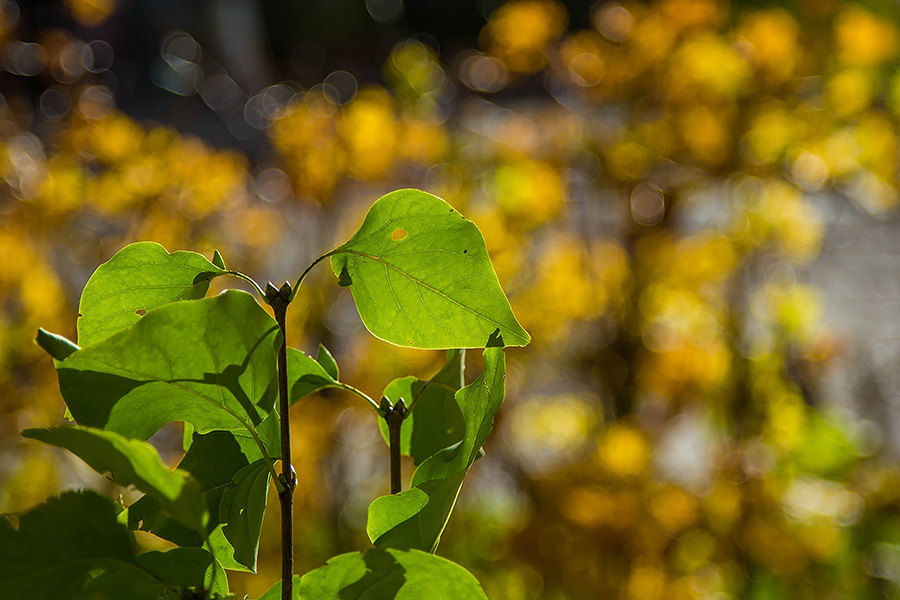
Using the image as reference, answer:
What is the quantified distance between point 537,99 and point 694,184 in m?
1.82

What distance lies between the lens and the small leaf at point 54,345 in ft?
0.57

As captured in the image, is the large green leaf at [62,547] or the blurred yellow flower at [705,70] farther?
the blurred yellow flower at [705,70]

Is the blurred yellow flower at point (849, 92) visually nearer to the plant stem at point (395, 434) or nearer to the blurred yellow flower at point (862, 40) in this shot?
the blurred yellow flower at point (862, 40)

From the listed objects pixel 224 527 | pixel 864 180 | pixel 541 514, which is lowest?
pixel 541 514

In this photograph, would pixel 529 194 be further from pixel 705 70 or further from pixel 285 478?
pixel 285 478

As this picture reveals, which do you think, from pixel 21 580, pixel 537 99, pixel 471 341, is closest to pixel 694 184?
pixel 471 341

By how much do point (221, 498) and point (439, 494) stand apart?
7cm

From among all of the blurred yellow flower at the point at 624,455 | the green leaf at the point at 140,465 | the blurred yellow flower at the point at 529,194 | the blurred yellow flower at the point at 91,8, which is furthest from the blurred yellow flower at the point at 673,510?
the blurred yellow flower at the point at 91,8

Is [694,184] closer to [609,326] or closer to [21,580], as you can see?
[609,326]

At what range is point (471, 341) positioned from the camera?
0.75 feet

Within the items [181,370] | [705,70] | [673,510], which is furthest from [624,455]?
[181,370]

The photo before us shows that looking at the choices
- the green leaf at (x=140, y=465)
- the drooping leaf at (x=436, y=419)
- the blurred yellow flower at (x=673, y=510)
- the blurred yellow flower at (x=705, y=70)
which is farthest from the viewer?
the blurred yellow flower at (x=705, y=70)

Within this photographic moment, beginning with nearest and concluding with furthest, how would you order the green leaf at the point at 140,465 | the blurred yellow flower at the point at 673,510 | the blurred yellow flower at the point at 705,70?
the green leaf at the point at 140,465 < the blurred yellow flower at the point at 673,510 < the blurred yellow flower at the point at 705,70

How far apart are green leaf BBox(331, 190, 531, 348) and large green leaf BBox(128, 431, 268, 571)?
6cm
